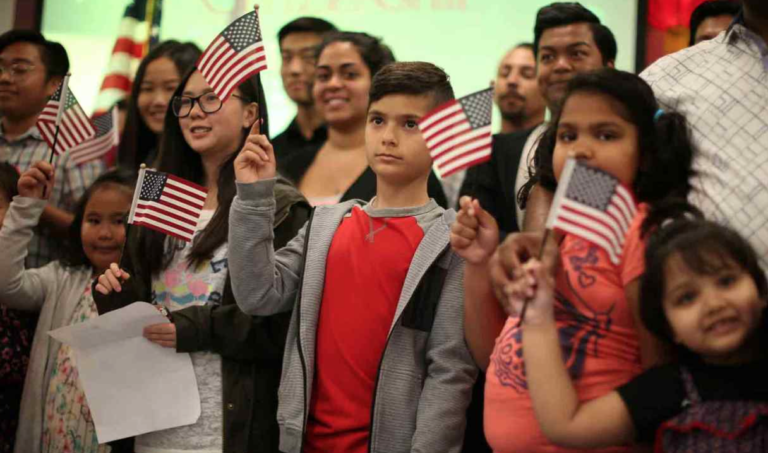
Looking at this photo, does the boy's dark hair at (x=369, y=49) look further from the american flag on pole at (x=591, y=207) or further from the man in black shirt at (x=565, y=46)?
the american flag on pole at (x=591, y=207)

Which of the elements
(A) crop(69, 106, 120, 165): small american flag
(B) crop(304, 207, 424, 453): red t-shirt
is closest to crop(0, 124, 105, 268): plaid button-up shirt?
(A) crop(69, 106, 120, 165): small american flag

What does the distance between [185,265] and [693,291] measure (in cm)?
164

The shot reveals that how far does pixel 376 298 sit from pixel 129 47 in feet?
11.8

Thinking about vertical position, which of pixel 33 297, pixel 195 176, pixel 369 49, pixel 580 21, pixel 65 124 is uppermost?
pixel 580 21

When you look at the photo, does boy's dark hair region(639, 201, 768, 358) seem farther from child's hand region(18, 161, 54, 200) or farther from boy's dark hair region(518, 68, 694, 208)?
child's hand region(18, 161, 54, 200)

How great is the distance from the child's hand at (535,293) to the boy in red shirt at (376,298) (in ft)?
1.88

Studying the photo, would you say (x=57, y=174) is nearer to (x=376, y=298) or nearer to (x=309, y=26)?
(x=309, y=26)

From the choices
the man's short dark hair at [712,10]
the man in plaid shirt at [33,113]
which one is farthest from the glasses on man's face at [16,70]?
the man's short dark hair at [712,10]

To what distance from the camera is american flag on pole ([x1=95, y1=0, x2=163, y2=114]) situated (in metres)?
5.57

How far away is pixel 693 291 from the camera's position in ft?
6.31

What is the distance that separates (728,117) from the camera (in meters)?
2.18

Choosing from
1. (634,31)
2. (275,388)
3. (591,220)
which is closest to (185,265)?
(275,388)

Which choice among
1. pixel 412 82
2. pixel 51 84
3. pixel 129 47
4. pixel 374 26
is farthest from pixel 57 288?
pixel 374 26

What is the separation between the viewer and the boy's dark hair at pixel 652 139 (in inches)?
85.2
